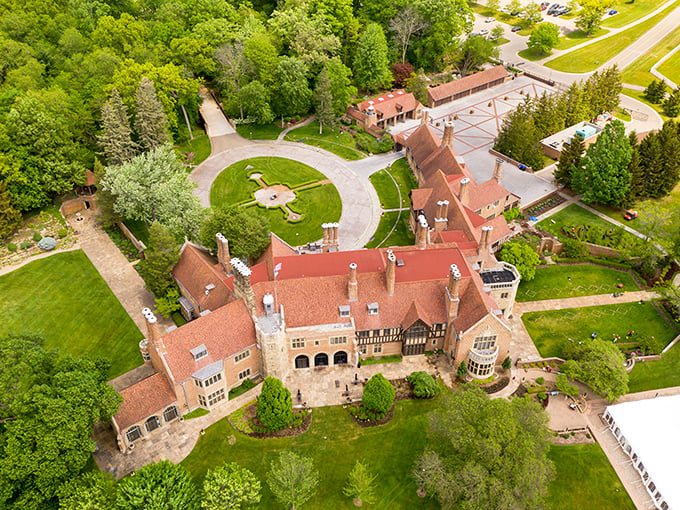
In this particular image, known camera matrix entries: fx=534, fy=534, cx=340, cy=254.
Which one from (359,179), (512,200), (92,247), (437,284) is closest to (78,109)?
(92,247)

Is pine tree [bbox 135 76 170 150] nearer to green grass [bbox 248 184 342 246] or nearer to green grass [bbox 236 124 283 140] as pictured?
green grass [bbox 248 184 342 246]

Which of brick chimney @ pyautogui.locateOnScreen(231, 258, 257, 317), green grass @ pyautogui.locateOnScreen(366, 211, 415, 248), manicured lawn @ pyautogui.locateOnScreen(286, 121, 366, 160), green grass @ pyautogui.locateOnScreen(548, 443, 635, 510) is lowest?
green grass @ pyautogui.locateOnScreen(548, 443, 635, 510)

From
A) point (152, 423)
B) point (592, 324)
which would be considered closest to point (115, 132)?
point (152, 423)

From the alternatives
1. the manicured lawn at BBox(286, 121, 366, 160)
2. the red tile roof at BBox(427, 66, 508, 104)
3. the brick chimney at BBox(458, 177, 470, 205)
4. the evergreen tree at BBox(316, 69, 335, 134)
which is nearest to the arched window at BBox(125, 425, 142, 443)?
the brick chimney at BBox(458, 177, 470, 205)

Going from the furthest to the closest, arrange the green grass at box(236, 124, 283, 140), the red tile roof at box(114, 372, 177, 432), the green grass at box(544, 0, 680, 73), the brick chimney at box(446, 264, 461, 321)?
the green grass at box(544, 0, 680, 73) → the green grass at box(236, 124, 283, 140) → the brick chimney at box(446, 264, 461, 321) → the red tile roof at box(114, 372, 177, 432)

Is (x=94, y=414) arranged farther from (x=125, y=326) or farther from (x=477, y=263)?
(x=477, y=263)

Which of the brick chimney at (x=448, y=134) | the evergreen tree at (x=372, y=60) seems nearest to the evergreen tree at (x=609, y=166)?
the brick chimney at (x=448, y=134)
